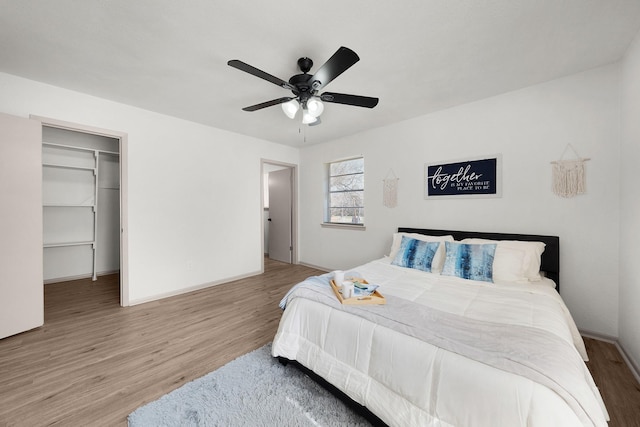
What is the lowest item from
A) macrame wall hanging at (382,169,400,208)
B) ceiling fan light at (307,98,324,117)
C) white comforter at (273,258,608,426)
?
white comforter at (273,258,608,426)

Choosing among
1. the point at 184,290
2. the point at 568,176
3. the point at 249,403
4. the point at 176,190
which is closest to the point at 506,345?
the point at 249,403

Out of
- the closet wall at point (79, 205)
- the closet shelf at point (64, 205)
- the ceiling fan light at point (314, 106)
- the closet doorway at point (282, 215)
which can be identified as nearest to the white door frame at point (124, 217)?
the closet wall at point (79, 205)

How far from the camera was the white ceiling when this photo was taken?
1547mm

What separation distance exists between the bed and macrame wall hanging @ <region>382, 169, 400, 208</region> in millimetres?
1390

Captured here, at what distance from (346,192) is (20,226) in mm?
4142

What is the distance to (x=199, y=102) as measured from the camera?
291 centimetres

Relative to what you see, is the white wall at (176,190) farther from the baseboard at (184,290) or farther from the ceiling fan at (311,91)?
the ceiling fan at (311,91)

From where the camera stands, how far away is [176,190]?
11.3ft

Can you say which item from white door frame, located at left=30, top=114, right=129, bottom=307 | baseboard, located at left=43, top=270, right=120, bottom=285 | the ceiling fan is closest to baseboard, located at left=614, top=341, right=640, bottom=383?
the ceiling fan

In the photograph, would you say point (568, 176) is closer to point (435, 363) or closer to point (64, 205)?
point (435, 363)

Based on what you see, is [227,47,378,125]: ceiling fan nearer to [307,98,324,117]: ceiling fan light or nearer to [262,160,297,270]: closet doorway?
[307,98,324,117]: ceiling fan light

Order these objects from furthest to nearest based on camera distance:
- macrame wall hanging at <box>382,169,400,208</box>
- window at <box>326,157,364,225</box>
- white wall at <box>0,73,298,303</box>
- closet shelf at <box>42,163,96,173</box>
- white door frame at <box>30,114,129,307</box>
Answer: window at <box>326,157,364,225</box>
closet shelf at <box>42,163,96,173</box>
macrame wall hanging at <box>382,169,400,208</box>
white door frame at <box>30,114,129,307</box>
white wall at <box>0,73,298,303</box>

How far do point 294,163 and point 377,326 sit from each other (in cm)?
413

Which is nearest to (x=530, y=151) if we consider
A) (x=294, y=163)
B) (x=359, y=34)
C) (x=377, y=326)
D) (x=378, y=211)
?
(x=378, y=211)
